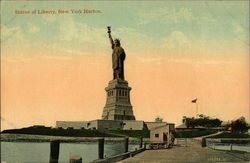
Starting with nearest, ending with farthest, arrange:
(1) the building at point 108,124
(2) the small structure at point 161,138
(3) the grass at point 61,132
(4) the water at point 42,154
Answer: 1. (4) the water at point 42,154
2. (2) the small structure at point 161,138
3. (3) the grass at point 61,132
4. (1) the building at point 108,124

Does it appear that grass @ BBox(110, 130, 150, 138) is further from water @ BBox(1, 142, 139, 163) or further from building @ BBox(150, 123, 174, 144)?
building @ BBox(150, 123, 174, 144)

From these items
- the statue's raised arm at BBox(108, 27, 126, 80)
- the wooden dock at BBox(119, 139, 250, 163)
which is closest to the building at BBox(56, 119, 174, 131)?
the statue's raised arm at BBox(108, 27, 126, 80)

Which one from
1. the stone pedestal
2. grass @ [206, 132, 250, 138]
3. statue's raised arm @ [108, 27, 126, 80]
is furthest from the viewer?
statue's raised arm @ [108, 27, 126, 80]

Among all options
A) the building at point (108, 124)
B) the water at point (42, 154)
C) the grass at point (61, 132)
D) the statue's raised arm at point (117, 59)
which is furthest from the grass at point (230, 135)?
the water at point (42, 154)

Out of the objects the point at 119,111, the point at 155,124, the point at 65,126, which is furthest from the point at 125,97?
the point at 65,126

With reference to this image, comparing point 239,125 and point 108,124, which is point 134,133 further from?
point 239,125

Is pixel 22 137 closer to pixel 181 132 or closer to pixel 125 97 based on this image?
pixel 125 97

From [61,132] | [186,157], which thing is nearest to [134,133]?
[61,132]

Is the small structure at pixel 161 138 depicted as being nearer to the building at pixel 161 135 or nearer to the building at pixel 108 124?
the building at pixel 161 135
